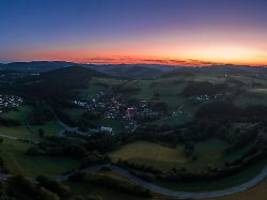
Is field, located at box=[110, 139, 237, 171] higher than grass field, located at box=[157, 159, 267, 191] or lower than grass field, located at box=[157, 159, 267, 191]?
lower

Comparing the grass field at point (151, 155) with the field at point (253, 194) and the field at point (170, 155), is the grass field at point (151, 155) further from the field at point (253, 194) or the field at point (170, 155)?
the field at point (253, 194)

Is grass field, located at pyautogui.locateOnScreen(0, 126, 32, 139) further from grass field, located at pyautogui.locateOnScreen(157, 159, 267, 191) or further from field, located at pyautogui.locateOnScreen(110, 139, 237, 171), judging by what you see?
grass field, located at pyautogui.locateOnScreen(157, 159, 267, 191)

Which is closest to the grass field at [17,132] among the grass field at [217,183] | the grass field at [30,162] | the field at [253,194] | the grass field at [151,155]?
the grass field at [30,162]

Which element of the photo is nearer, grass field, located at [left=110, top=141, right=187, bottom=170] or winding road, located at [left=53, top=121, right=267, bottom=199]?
winding road, located at [left=53, top=121, right=267, bottom=199]

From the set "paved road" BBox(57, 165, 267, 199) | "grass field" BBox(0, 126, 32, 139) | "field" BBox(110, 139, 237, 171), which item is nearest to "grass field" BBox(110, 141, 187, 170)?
"field" BBox(110, 139, 237, 171)

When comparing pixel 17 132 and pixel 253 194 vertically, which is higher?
pixel 253 194

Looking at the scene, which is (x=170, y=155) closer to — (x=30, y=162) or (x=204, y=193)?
(x=30, y=162)

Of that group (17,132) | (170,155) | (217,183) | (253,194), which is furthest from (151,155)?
(17,132)

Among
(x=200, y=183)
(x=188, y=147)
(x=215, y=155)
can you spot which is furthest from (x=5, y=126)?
(x=200, y=183)

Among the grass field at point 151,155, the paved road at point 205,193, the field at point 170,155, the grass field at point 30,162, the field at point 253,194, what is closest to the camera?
the field at point 253,194

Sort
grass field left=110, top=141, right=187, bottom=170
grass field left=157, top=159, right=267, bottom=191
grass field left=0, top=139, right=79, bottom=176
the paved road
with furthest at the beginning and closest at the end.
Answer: grass field left=110, top=141, right=187, bottom=170 < grass field left=0, top=139, right=79, bottom=176 < grass field left=157, top=159, right=267, bottom=191 < the paved road
